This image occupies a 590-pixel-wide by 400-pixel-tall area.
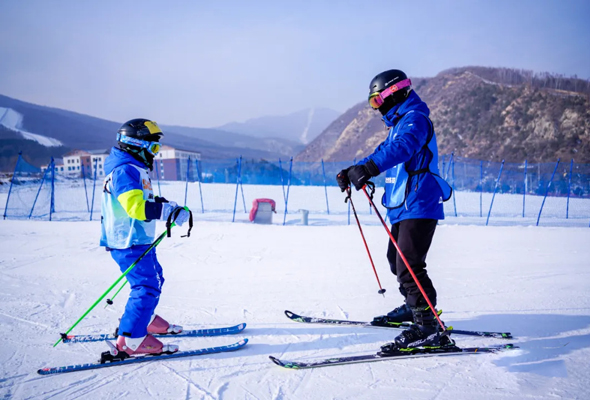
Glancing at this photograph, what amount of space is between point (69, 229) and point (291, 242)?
6.69m

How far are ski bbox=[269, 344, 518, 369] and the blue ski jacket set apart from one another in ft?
3.23

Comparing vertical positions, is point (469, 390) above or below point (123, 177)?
below

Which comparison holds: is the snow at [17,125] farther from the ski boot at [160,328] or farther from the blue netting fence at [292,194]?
the ski boot at [160,328]

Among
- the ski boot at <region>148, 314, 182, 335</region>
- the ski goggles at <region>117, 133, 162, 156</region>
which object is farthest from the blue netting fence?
the ski goggles at <region>117, 133, 162, 156</region>

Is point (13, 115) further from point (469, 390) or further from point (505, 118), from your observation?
point (469, 390)

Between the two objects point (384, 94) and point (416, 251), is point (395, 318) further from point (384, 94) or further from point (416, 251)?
point (384, 94)

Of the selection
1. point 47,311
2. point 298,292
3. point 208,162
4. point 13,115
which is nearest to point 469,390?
point 298,292

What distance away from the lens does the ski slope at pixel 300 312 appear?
2.36 metres

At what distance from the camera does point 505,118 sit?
44781mm

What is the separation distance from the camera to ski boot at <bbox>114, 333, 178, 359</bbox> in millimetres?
2743

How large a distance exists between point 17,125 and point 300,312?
302 ft

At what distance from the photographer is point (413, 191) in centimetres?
282

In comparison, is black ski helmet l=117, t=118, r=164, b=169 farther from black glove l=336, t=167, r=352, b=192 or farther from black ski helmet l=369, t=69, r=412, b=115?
black ski helmet l=369, t=69, r=412, b=115

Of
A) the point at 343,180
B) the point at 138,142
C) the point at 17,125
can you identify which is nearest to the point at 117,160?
the point at 138,142
